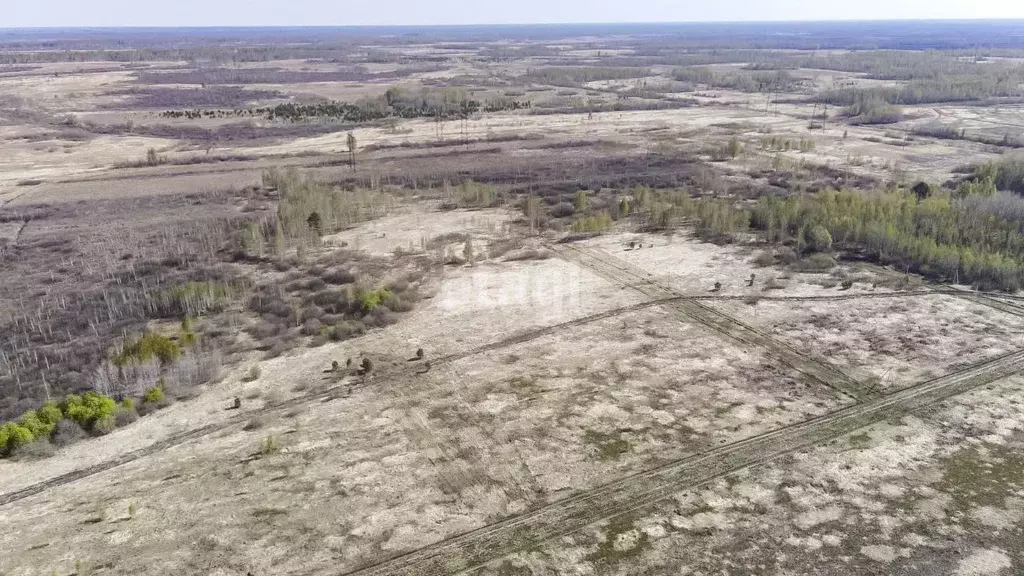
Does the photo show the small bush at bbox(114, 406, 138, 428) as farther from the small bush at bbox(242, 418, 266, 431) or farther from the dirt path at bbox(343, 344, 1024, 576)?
the dirt path at bbox(343, 344, 1024, 576)

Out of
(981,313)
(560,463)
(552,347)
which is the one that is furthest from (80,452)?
(981,313)

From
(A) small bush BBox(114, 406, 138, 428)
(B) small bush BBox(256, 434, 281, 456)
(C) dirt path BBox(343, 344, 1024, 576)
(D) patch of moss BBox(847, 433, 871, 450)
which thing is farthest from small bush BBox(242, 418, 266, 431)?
(D) patch of moss BBox(847, 433, 871, 450)

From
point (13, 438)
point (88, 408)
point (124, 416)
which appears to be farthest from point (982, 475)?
point (13, 438)

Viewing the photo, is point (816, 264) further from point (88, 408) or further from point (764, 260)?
point (88, 408)

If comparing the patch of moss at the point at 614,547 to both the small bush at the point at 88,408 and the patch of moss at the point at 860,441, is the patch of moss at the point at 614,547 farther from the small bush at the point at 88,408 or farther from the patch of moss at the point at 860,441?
the small bush at the point at 88,408

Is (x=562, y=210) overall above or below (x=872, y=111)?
below

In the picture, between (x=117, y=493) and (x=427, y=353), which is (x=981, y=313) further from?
(x=117, y=493)
